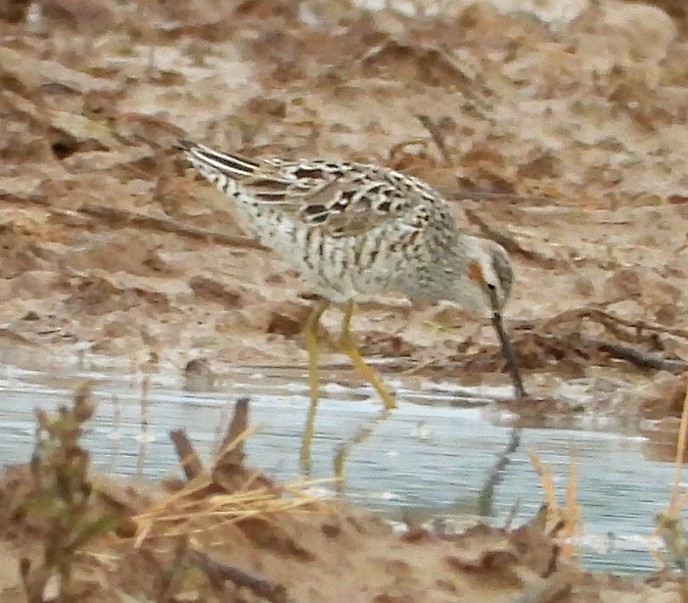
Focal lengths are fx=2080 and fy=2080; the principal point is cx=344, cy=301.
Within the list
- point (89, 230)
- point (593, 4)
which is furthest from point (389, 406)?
point (593, 4)

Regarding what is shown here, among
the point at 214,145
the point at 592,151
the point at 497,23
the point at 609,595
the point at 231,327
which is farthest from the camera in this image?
the point at 497,23

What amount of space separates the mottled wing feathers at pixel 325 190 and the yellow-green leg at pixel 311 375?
306mm

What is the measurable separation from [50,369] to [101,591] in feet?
12.1

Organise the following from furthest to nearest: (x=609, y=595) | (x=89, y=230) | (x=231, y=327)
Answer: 1. (x=89, y=230)
2. (x=231, y=327)
3. (x=609, y=595)

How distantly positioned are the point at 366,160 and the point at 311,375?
3.82m

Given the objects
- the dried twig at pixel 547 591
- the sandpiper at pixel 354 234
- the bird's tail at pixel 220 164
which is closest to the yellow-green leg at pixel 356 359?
the sandpiper at pixel 354 234

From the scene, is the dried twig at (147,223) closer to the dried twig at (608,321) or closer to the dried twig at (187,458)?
the dried twig at (608,321)

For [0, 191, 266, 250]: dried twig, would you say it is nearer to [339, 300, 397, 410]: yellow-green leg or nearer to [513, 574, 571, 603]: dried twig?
[339, 300, 397, 410]: yellow-green leg

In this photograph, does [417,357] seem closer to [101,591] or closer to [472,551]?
[472,551]

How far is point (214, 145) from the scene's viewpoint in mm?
10156

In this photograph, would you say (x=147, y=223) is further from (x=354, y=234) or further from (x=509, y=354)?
(x=509, y=354)

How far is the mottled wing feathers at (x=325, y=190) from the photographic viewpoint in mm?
7328

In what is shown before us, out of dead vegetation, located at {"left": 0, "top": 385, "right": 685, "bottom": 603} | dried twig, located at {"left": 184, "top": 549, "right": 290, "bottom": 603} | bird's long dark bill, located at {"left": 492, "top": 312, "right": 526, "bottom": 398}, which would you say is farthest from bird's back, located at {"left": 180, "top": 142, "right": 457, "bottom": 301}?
dried twig, located at {"left": 184, "top": 549, "right": 290, "bottom": 603}

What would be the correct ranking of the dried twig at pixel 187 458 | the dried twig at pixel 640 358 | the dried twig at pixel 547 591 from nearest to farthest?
the dried twig at pixel 547 591 → the dried twig at pixel 187 458 → the dried twig at pixel 640 358
